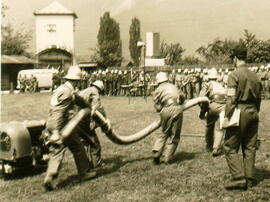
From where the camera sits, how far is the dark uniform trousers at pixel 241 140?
6875 mm

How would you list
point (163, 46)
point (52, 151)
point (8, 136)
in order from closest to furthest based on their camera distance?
1. point (52, 151)
2. point (8, 136)
3. point (163, 46)

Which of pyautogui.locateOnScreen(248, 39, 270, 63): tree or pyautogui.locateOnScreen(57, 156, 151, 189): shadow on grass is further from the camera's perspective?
pyautogui.locateOnScreen(248, 39, 270, 63): tree

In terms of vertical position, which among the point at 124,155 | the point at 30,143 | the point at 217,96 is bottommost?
the point at 124,155

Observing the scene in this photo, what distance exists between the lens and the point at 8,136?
7.73 m

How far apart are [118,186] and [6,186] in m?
1.86

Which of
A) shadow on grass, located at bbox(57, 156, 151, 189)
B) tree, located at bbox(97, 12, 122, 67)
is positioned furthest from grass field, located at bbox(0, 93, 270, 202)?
tree, located at bbox(97, 12, 122, 67)

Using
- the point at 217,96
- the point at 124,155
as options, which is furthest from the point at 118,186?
the point at 217,96

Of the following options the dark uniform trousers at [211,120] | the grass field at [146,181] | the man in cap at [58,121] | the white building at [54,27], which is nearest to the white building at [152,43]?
the grass field at [146,181]

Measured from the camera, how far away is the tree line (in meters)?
47.6

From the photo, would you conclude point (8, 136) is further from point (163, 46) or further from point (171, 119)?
point (163, 46)

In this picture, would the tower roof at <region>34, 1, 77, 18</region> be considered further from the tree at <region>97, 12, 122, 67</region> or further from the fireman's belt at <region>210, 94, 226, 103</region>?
the fireman's belt at <region>210, 94, 226, 103</region>

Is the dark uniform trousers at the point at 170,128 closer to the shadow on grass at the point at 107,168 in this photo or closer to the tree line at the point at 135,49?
the shadow on grass at the point at 107,168

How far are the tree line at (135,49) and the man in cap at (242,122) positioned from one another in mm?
39989

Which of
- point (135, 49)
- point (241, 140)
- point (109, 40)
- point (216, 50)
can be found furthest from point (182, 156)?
point (135, 49)
